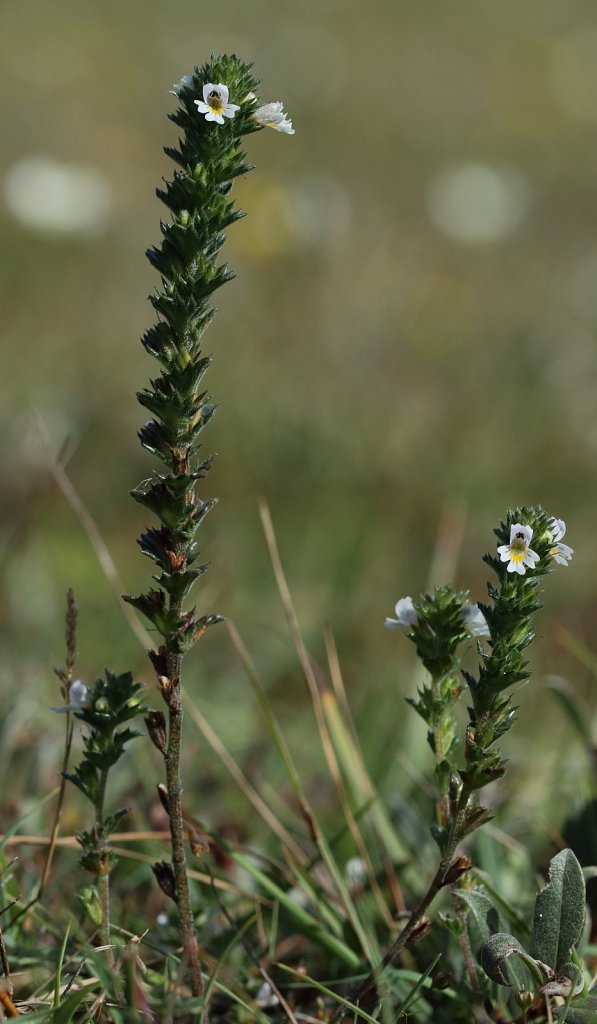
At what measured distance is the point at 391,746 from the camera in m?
2.98

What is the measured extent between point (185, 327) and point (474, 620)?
636 mm

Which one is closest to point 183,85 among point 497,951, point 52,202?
point 497,951

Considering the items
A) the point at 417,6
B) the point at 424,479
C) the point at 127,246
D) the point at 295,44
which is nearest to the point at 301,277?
the point at 127,246

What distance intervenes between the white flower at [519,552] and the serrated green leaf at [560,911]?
512mm

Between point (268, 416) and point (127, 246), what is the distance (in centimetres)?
283

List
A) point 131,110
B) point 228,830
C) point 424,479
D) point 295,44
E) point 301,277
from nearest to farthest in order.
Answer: point 228,830 → point 424,479 → point 301,277 → point 131,110 → point 295,44

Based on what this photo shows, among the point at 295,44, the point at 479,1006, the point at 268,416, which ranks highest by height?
the point at 295,44

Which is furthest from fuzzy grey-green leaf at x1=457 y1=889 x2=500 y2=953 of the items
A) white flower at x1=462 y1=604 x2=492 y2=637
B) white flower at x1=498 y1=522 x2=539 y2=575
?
white flower at x1=498 y1=522 x2=539 y2=575

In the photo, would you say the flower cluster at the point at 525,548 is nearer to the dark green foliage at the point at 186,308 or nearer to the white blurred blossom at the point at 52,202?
the dark green foliage at the point at 186,308

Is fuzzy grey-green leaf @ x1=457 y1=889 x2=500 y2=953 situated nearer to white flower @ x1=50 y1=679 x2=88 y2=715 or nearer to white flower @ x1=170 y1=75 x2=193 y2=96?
white flower @ x1=50 y1=679 x2=88 y2=715

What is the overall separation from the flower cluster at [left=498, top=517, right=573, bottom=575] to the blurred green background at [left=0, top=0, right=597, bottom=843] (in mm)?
1113

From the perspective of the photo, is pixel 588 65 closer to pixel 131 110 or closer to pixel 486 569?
pixel 131 110

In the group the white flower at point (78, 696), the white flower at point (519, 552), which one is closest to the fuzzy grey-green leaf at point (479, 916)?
the white flower at point (519, 552)

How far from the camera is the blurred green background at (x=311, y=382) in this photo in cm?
386
